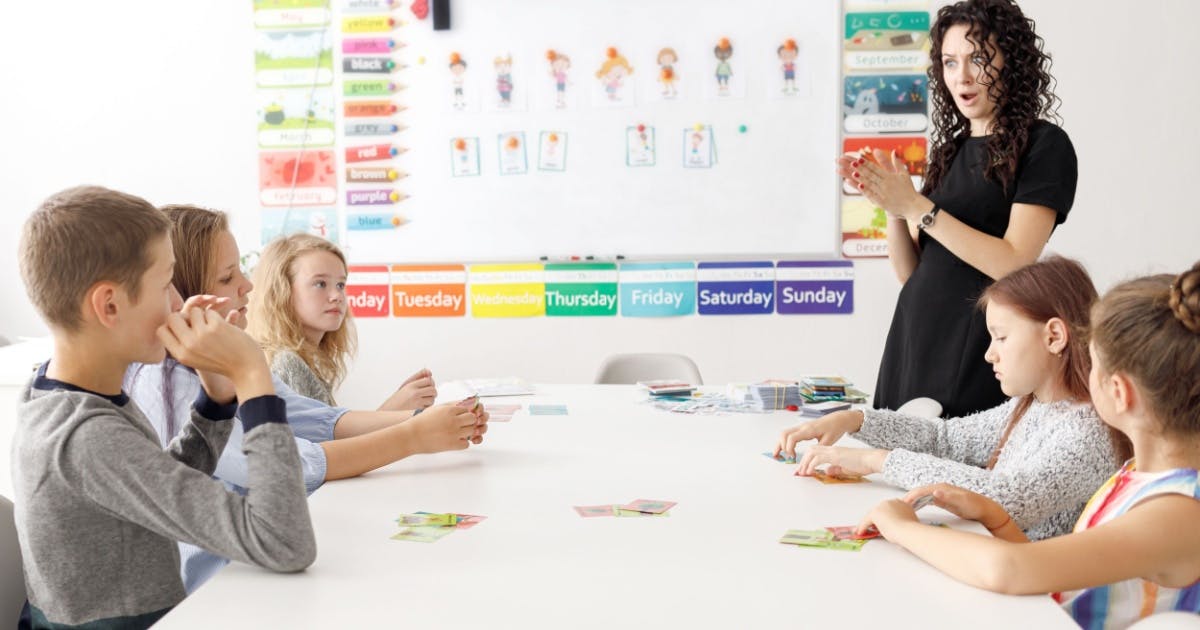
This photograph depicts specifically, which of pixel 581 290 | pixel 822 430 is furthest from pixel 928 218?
pixel 581 290

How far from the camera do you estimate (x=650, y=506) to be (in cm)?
163

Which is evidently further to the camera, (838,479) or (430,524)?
(838,479)

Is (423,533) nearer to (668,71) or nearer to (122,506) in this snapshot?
(122,506)

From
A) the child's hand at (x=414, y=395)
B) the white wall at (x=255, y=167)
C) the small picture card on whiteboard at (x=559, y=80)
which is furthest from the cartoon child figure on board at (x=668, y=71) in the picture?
the child's hand at (x=414, y=395)

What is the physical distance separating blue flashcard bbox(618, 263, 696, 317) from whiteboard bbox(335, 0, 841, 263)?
58 mm

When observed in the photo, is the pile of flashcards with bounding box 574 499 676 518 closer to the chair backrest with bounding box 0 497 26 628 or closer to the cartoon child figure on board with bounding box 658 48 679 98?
the chair backrest with bounding box 0 497 26 628

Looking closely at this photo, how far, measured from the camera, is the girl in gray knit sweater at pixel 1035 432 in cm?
157

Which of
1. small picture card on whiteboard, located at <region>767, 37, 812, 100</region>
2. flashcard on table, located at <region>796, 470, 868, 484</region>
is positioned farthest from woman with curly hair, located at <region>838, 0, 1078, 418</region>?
small picture card on whiteboard, located at <region>767, 37, 812, 100</region>

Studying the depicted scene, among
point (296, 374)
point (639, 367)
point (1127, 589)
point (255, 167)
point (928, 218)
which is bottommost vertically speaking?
point (639, 367)

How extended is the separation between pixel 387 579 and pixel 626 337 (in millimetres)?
2995

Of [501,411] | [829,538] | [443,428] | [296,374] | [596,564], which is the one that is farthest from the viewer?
[501,411]

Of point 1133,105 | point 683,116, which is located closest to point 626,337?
point 683,116

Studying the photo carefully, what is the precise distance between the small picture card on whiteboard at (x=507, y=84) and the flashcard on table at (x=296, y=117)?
0.65m

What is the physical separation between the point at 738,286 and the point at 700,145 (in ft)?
1.88
